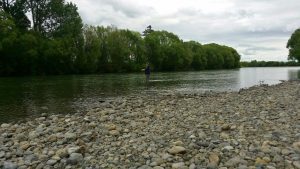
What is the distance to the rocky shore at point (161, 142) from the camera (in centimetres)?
931

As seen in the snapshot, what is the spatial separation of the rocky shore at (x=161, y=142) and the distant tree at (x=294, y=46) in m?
106

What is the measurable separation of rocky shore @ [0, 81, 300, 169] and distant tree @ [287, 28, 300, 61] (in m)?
106

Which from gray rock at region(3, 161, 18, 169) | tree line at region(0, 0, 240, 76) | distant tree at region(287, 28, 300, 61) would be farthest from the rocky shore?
distant tree at region(287, 28, 300, 61)

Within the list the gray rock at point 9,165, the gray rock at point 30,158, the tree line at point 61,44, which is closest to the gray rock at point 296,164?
the gray rock at point 30,158

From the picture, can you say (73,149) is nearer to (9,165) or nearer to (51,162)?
(51,162)

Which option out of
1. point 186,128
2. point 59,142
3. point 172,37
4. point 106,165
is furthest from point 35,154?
point 172,37

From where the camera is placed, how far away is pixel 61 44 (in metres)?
85.8

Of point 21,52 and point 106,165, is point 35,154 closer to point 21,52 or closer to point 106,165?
point 106,165

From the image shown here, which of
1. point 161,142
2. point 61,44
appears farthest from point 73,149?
point 61,44

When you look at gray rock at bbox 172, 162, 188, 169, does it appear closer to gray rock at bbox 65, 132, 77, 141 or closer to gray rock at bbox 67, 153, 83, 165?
gray rock at bbox 67, 153, 83, 165

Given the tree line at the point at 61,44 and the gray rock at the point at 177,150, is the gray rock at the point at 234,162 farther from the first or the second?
the tree line at the point at 61,44

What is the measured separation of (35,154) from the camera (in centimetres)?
1059

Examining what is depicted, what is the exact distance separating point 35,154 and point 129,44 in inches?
4098

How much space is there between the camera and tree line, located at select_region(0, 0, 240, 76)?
77.4m
